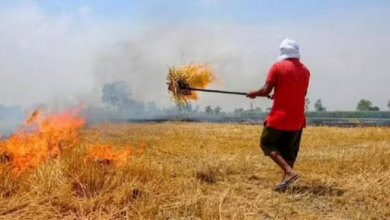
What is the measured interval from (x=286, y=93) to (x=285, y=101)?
0.33 ft

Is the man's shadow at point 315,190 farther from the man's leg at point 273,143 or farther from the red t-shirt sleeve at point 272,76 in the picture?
the red t-shirt sleeve at point 272,76

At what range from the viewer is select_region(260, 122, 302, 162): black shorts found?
618cm

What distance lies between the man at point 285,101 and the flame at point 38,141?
2.52 m

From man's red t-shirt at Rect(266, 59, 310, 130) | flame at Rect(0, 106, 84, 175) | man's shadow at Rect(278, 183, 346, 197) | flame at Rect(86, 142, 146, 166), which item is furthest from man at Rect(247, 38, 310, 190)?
flame at Rect(0, 106, 84, 175)

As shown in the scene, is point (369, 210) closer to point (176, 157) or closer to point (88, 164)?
point (88, 164)

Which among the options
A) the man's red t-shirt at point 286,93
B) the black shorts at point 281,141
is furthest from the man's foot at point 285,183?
the man's red t-shirt at point 286,93

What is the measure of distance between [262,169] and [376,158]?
6.39ft

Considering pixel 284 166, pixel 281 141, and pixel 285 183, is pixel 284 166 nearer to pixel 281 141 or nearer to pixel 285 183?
pixel 285 183

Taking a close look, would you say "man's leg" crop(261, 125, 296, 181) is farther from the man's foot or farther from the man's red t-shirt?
the man's foot

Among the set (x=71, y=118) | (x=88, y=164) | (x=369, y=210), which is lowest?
(x=369, y=210)

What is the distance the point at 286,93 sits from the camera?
19.9 ft

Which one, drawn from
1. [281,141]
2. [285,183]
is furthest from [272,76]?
[285,183]

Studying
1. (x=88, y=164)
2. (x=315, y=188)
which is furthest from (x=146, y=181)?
(x=315, y=188)

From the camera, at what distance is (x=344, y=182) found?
6391 mm
